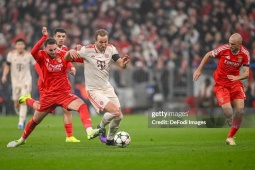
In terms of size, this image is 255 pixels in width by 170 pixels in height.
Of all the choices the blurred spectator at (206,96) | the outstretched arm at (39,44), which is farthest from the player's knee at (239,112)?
the blurred spectator at (206,96)

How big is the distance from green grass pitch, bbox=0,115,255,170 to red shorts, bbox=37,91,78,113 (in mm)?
791

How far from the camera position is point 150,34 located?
30.3 meters

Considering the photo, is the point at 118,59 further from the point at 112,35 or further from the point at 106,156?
the point at 112,35

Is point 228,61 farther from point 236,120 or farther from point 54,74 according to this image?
point 54,74

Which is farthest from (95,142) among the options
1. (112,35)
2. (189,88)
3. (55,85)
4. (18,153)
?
(112,35)

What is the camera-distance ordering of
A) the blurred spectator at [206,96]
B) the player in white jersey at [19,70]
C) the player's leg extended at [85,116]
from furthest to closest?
the blurred spectator at [206,96] < the player in white jersey at [19,70] < the player's leg extended at [85,116]

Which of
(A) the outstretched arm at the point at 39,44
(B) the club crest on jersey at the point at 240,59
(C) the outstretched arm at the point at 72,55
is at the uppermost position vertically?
(A) the outstretched arm at the point at 39,44

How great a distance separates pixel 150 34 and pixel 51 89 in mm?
16342

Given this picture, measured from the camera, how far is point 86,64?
13.9 meters

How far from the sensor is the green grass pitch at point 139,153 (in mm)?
10781

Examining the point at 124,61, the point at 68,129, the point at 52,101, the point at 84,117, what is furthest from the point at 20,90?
the point at 124,61

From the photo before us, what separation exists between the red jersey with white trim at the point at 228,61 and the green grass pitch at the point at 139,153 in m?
1.38

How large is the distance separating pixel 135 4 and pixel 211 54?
58.3 feet

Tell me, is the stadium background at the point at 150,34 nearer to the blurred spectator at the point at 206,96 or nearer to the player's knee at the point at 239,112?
the blurred spectator at the point at 206,96
